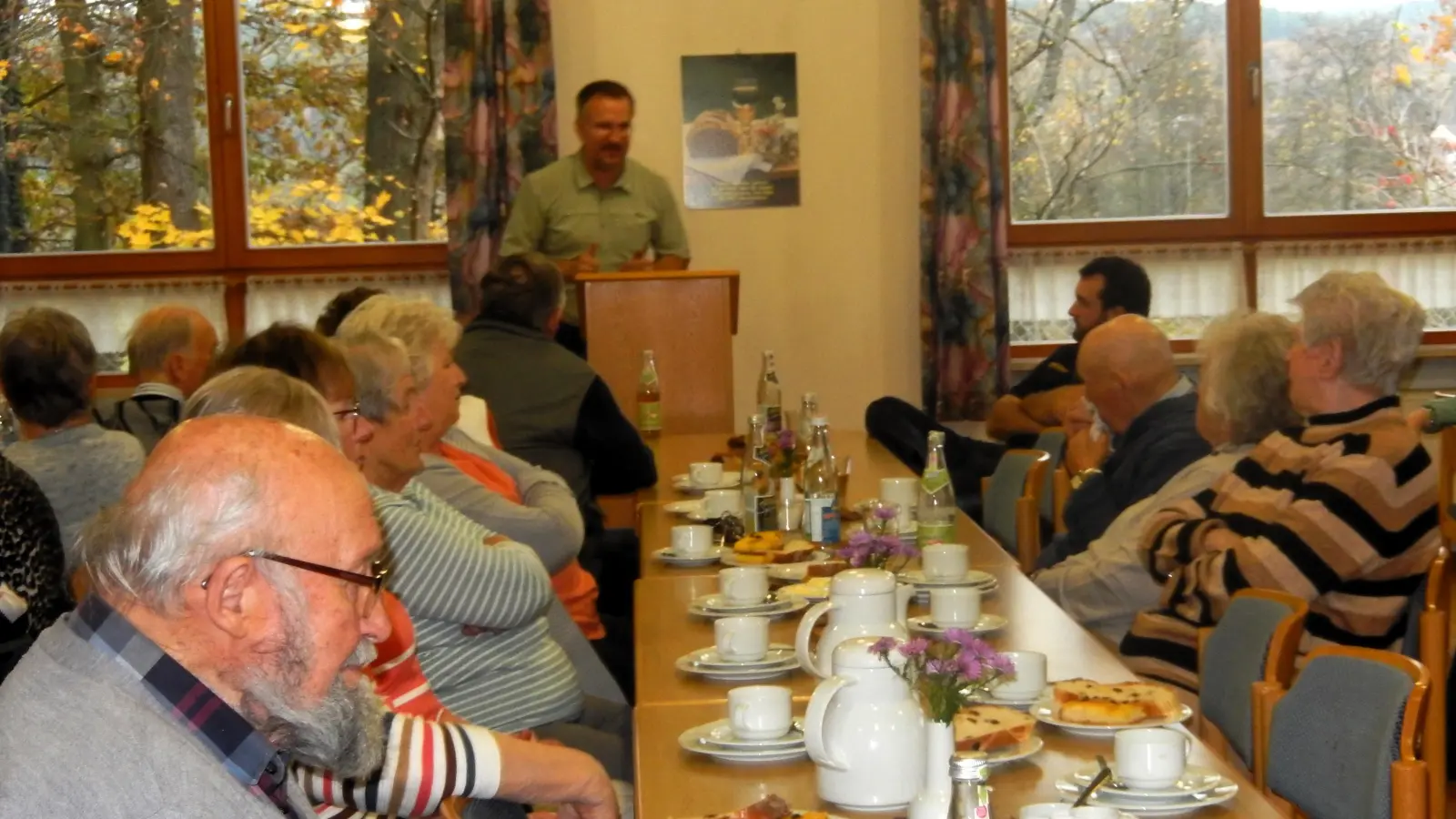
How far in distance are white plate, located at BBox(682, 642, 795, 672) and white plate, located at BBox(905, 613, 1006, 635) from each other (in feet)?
0.70

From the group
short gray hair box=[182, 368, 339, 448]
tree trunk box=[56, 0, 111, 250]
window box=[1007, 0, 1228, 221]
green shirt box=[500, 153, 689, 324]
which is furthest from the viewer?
window box=[1007, 0, 1228, 221]

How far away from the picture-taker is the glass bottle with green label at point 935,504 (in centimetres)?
344

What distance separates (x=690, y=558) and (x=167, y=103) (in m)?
4.55

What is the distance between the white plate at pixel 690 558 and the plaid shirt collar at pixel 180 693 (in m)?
2.13

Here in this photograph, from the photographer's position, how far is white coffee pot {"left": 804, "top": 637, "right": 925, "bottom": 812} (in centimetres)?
182

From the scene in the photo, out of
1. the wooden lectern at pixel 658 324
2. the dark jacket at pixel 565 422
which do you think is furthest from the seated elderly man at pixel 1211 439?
the wooden lectern at pixel 658 324

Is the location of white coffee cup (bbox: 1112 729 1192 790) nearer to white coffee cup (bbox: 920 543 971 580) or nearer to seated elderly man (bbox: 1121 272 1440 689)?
white coffee cup (bbox: 920 543 971 580)

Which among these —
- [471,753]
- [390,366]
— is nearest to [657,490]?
[390,366]

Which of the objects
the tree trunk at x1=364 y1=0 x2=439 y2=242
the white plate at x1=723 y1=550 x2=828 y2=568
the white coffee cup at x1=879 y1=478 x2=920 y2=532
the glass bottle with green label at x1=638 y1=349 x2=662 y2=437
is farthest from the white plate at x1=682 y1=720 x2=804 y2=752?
the tree trunk at x1=364 y1=0 x2=439 y2=242

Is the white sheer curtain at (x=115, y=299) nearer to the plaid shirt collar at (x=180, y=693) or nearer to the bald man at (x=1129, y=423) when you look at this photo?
the bald man at (x=1129, y=423)

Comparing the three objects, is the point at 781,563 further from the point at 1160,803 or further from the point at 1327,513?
the point at 1160,803

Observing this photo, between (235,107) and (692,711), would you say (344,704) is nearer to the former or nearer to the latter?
(692,711)

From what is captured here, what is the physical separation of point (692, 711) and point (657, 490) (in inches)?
92.0

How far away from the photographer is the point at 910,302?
24.0 feet
